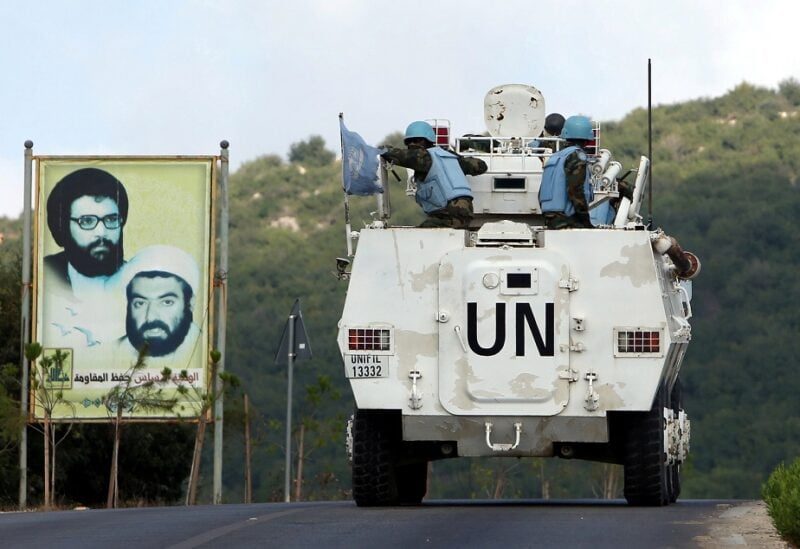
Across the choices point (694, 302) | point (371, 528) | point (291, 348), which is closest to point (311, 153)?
point (694, 302)

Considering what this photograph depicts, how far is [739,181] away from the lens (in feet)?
227

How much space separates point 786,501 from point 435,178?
5.40m

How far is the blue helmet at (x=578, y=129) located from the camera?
703 inches

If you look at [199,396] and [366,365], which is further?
[199,396]

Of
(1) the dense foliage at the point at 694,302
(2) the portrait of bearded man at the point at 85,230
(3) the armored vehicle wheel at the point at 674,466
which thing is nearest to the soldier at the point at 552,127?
(3) the armored vehicle wheel at the point at 674,466

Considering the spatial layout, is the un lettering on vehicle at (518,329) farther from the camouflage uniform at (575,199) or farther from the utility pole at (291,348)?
the utility pole at (291,348)

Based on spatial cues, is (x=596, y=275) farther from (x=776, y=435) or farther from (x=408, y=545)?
(x=776, y=435)

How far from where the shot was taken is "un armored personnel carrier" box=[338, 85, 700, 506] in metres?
16.7

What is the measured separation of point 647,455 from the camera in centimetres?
1698

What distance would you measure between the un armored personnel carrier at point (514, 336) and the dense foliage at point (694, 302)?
1238 centimetres

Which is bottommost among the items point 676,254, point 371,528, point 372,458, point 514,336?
point 371,528

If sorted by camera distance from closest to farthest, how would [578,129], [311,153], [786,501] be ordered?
[786,501] → [578,129] → [311,153]

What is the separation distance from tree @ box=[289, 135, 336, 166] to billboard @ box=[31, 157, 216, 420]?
6361cm

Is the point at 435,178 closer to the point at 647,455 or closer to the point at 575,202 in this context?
the point at 575,202
